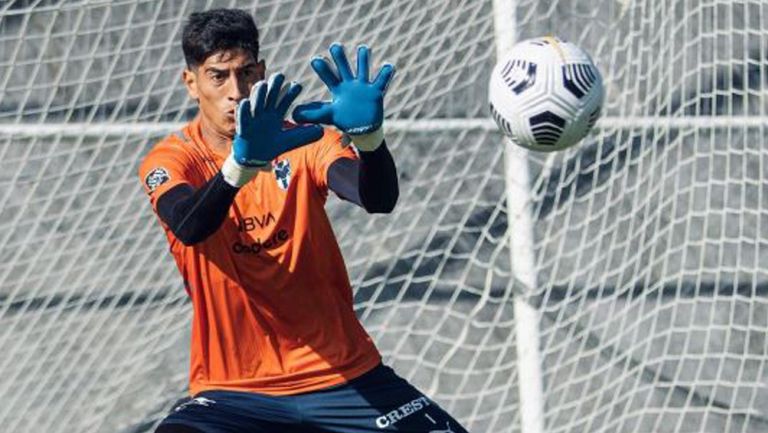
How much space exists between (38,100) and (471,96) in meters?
1.50

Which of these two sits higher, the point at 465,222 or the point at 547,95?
the point at 547,95

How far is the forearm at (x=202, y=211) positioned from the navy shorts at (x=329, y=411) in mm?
453

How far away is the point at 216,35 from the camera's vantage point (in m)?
3.84

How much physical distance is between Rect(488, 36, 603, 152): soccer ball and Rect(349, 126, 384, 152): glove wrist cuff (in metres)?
0.45

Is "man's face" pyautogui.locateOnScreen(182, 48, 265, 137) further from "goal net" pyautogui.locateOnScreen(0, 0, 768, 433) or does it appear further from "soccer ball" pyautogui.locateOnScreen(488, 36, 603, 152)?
"goal net" pyautogui.locateOnScreen(0, 0, 768, 433)

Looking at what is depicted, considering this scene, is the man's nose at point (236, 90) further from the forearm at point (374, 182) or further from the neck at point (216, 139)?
the forearm at point (374, 182)

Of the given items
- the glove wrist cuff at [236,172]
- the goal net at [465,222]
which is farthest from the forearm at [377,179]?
the goal net at [465,222]

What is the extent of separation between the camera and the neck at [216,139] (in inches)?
156

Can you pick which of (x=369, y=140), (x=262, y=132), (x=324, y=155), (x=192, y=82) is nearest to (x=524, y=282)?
(x=324, y=155)

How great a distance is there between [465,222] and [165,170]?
6.37 ft

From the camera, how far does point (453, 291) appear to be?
5.66 meters

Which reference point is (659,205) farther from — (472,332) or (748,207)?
(472,332)

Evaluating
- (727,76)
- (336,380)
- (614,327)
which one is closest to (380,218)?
(614,327)

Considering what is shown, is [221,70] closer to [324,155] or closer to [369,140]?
[324,155]
